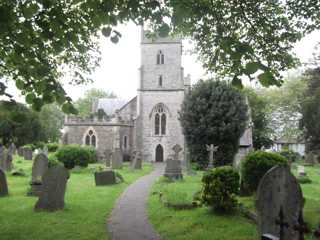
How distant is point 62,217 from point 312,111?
23.1 metres

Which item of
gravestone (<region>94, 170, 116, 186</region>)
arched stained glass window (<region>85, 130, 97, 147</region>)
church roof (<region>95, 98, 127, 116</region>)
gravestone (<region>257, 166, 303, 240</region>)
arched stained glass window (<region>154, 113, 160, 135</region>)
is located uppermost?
church roof (<region>95, 98, 127, 116</region>)

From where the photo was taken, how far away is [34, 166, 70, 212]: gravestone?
9.87 m

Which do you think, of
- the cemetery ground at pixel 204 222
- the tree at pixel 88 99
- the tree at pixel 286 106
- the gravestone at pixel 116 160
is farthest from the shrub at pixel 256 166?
the tree at pixel 88 99

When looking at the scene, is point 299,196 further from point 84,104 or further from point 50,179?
point 84,104

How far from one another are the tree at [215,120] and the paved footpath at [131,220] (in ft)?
46.8

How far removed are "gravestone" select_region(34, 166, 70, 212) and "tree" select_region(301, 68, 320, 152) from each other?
55.3 feet

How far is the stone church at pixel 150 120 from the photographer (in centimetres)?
3956

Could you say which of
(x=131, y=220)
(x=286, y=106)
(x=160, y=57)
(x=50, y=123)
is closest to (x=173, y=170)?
(x=131, y=220)

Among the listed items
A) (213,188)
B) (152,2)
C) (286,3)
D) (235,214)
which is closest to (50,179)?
(213,188)

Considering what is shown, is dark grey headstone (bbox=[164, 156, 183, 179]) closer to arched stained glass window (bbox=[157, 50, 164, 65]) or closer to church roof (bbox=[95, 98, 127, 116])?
arched stained glass window (bbox=[157, 50, 164, 65])

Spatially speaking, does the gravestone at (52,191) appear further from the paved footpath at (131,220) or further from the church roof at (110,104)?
the church roof at (110,104)

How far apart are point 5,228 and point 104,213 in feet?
8.71

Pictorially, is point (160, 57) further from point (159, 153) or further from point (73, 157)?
point (73, 157)

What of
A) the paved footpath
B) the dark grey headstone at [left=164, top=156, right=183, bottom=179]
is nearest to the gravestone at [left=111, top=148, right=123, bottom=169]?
the dark grey headstone at [left=164, top=156, right=183, bottom=179]
